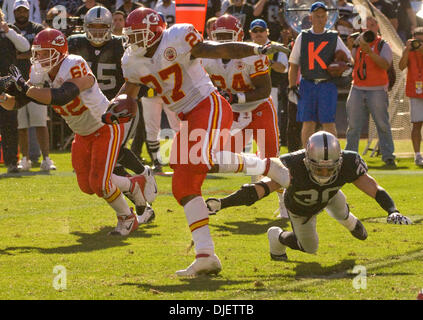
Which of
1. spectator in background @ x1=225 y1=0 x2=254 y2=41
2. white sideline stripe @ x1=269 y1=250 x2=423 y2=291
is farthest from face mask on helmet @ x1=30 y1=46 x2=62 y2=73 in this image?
spectator in background @ x1=225 y1=0 x2=254 y2=41

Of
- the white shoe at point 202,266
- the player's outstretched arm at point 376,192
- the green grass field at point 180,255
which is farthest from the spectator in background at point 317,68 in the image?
the white shoe at point 202,266

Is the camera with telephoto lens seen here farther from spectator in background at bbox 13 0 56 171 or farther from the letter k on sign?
spectator in background at bbox 13 0 56 171

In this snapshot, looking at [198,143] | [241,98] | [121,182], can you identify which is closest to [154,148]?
[121,182]

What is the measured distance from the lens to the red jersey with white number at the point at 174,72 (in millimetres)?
5906

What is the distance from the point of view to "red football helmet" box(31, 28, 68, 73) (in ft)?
22.7

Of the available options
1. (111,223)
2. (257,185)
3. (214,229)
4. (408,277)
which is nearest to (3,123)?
(111,223)

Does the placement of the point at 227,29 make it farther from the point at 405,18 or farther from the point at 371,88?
the point at 405,18

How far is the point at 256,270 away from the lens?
19.0 ft

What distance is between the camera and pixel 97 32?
8461 mm

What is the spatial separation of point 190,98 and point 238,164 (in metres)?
0.58

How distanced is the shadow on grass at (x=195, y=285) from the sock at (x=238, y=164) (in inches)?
26.9

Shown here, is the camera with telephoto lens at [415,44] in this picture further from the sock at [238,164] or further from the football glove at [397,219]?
the sock at [238,164]

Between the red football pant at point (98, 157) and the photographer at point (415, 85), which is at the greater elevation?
the red football pant at point (98, 157)
